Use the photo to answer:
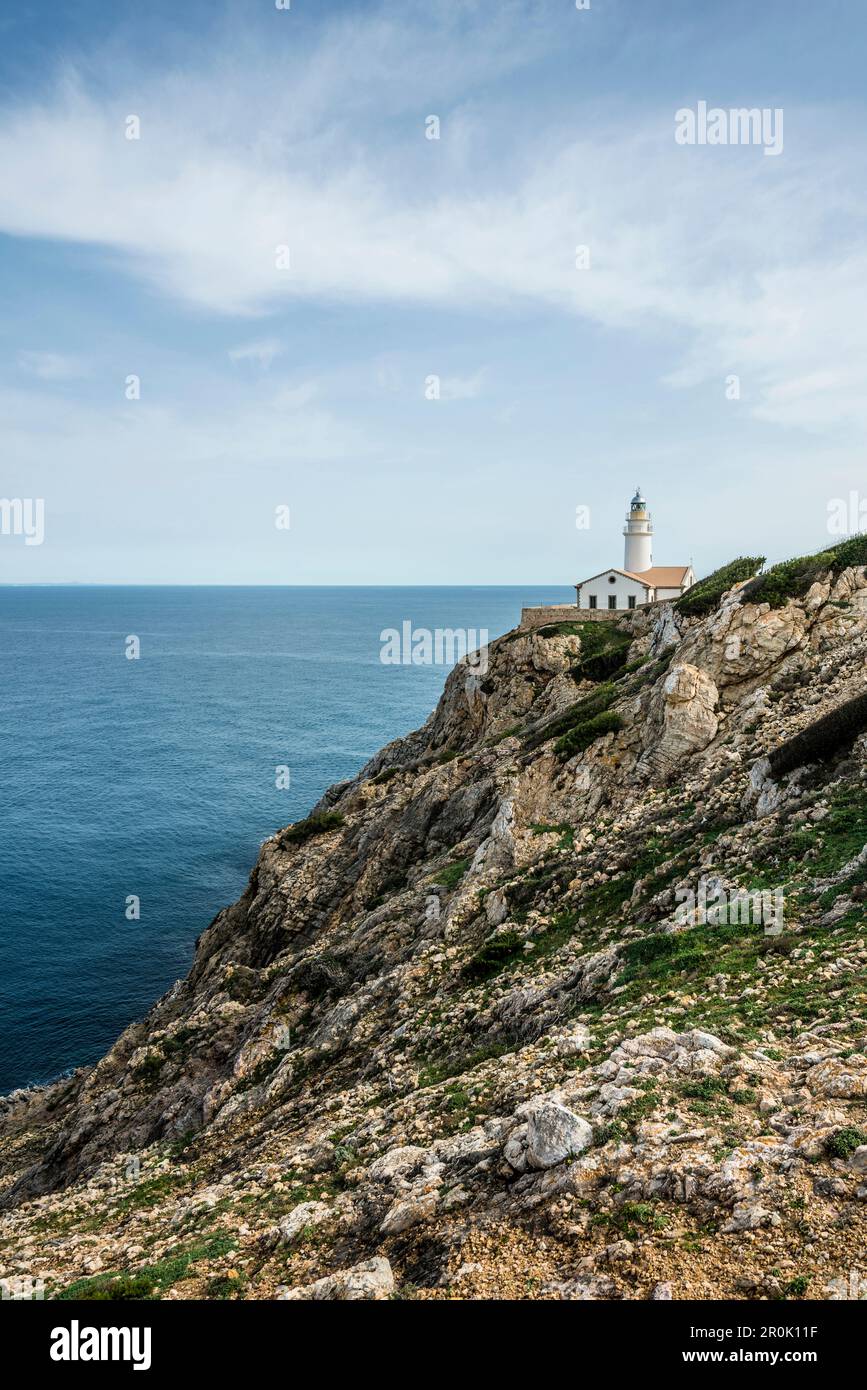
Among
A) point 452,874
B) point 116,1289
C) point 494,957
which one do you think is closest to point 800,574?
point 452,874

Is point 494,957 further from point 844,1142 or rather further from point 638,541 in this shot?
point 638,541

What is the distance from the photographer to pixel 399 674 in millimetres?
164250

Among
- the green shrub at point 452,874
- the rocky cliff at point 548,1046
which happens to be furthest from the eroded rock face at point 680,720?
the green shrub at point 452,874

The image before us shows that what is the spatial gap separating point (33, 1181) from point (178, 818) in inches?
2064

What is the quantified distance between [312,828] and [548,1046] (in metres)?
31.8

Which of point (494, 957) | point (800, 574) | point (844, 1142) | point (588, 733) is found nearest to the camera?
point (844, 1142)

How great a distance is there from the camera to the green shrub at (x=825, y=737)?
19828mm

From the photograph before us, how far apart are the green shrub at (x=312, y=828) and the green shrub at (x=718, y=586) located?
2329 cm

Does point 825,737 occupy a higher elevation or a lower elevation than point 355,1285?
higher

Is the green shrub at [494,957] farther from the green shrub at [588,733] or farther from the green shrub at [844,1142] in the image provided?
the green shrub at [844,1142]

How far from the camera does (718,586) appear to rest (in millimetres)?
38906

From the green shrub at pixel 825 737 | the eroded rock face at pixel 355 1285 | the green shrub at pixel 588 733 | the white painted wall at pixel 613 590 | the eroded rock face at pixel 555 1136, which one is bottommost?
the eroded rock face at pixel 355 1285

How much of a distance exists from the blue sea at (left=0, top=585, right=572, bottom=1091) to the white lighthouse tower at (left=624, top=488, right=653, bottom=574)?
136ft

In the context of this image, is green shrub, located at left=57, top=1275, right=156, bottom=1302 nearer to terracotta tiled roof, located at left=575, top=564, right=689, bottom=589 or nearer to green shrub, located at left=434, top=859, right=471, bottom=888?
green shrub, located at left=434, top=859, right=471, bottom=888
